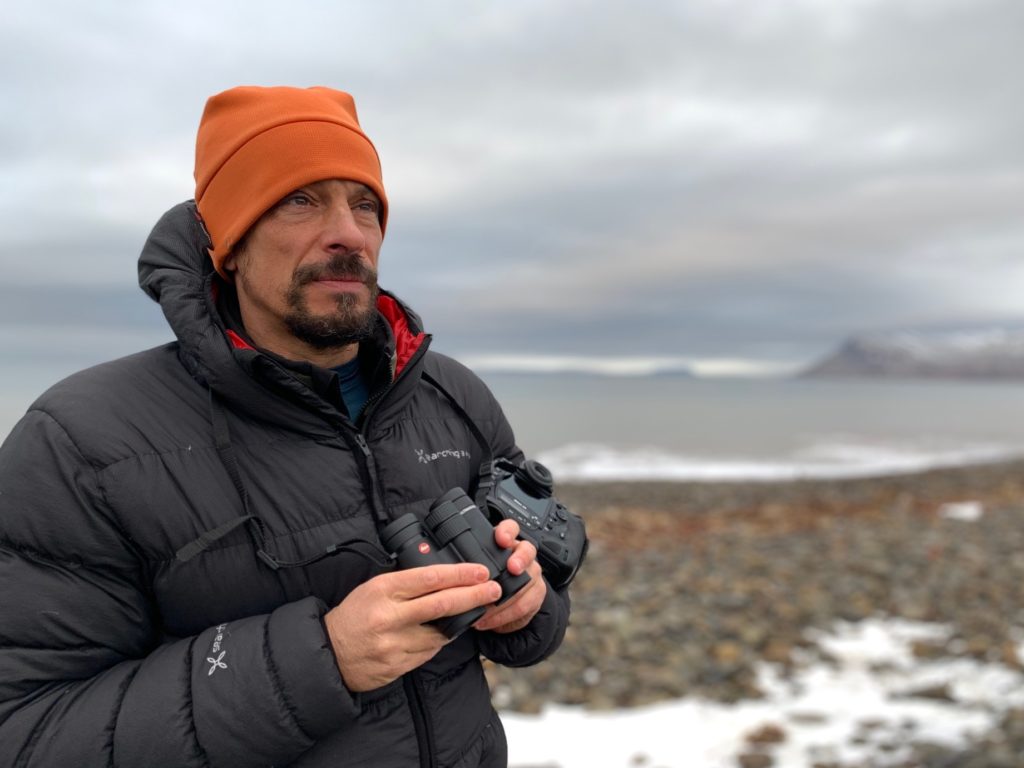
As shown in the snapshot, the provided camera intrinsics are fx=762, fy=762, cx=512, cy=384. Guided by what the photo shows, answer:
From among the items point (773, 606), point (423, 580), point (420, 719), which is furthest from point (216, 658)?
point (773, 606)

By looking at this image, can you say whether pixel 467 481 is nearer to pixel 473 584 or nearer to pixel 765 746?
pixel 473 584

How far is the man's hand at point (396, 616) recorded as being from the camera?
1919 millimetres

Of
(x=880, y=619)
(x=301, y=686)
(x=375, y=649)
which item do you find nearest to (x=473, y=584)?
(x=375, y=649)

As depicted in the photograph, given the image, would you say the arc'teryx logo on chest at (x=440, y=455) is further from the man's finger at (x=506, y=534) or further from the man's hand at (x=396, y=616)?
the man's hand at (x=396, y=616)

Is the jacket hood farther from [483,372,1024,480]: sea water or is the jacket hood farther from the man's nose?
[483,372,1024,480]: sea water

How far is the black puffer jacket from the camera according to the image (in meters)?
1.90

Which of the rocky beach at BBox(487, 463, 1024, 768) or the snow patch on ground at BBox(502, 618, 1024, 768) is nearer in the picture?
the snow patch on ground at BBox(502, 618, 1024, 768)

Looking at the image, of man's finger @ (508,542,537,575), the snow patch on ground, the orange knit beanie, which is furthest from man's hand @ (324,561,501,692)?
the snow patch on ground

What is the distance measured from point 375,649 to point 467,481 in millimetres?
912

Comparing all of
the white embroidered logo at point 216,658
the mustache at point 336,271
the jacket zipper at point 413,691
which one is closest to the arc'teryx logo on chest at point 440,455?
the jacket zipper at point 413,691

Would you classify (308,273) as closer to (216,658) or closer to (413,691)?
(216,658)

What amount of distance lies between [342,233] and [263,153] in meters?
0.38

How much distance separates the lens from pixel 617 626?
902 cm

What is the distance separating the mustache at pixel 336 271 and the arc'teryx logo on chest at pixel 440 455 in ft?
1.94
